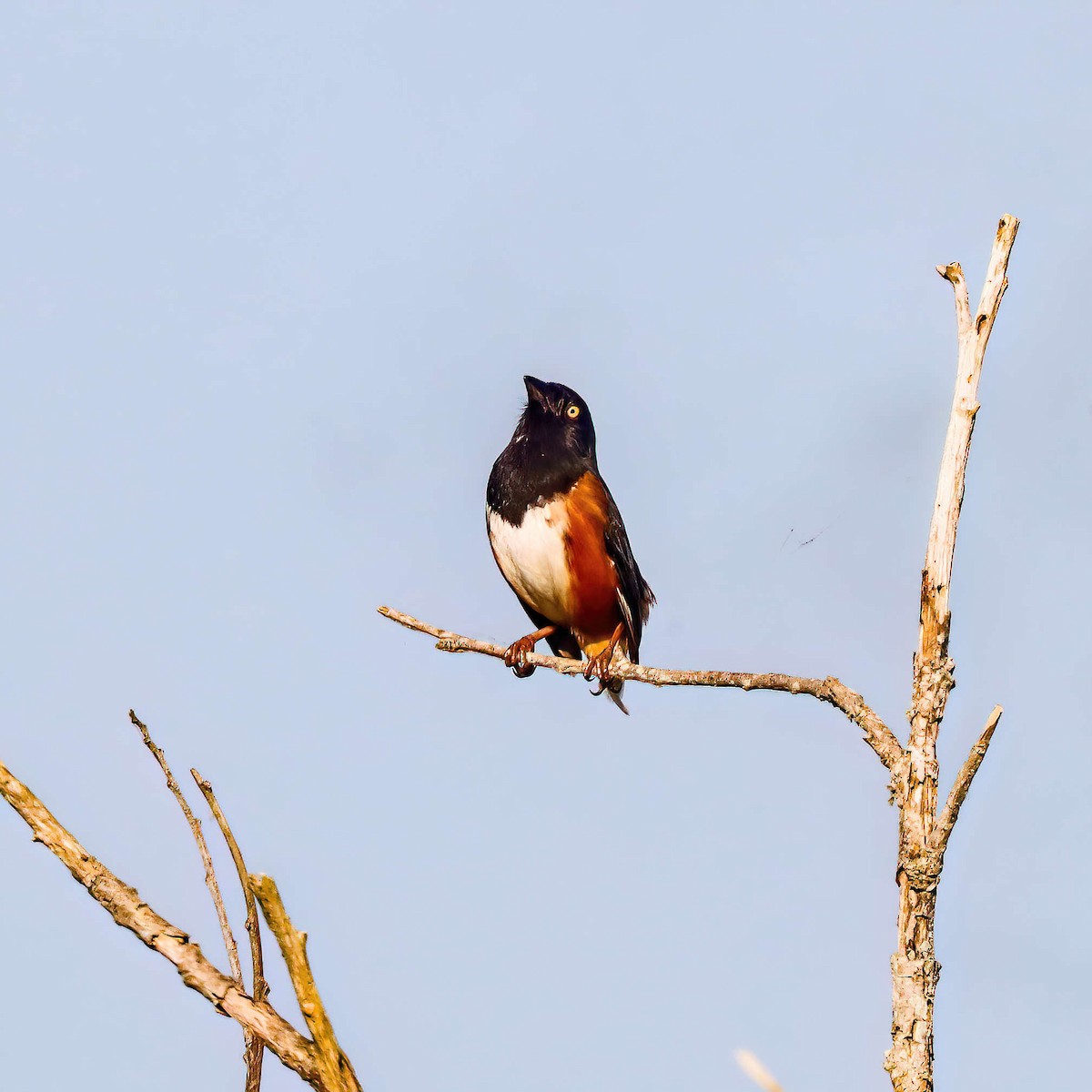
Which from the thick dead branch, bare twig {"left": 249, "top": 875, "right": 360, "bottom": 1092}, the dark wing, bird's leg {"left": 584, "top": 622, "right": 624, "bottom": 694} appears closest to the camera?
bare twig {"left": 249, "top": 875, "right": 360, "bottom": 1092}

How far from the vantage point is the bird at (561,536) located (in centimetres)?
876

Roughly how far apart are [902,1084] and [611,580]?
559 centimetres

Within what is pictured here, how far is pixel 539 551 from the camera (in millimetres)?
8734

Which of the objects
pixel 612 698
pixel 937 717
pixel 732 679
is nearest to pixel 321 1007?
pixel 937 717

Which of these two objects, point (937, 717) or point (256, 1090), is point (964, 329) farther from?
point (256, 1090)

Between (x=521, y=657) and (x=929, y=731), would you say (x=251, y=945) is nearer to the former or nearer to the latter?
(x=929, y=731)

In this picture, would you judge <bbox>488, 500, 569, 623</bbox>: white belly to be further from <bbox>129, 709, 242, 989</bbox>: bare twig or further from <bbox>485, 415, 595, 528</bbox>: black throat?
<bbox>129, 709, 242, 989</bbox>: bare twig

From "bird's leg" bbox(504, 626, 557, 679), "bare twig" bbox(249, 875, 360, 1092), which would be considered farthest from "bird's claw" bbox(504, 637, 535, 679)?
"bare twig" bbox(249, 875, 360, 1092)

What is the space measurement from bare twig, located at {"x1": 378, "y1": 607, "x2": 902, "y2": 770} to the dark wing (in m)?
1.80

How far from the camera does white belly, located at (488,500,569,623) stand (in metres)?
8.73

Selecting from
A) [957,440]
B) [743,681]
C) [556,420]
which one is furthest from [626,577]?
[957,440]

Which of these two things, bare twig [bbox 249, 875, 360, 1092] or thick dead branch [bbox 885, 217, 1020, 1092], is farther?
thick dead branch [bbox 885, 217, 1020, 1092]

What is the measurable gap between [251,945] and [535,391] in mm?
6403

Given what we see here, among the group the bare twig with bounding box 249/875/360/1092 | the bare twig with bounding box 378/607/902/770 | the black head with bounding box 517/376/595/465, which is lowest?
the bare twig with bounding box 249/875/360/1092
